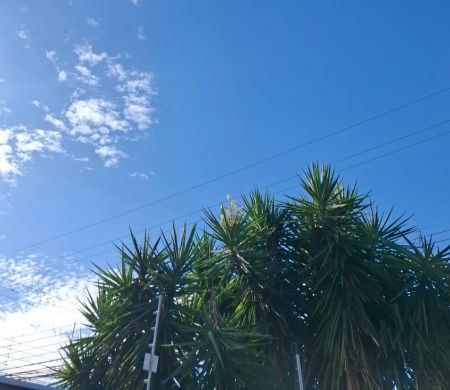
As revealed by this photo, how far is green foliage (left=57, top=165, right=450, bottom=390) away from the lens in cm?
1280

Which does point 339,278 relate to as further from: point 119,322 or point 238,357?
point 119,322

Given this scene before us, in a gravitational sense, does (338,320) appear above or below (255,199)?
below

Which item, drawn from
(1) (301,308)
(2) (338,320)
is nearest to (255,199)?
(1) (301,308)

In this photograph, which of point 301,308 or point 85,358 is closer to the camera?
point 301,308

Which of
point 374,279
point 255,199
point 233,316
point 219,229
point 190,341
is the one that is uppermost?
point 255,199

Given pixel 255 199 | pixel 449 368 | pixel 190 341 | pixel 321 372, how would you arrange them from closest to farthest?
pixel 449 368 → pixel 321 372 → pixel 190 341 → pixel 255 199

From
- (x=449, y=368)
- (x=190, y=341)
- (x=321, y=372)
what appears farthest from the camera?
(x=190, y=341)

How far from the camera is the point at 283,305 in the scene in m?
14.4

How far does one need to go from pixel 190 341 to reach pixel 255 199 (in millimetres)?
4960

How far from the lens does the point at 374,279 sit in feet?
45.4

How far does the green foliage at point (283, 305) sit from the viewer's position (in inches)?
504

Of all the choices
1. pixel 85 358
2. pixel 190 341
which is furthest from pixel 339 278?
Answer: pixel 85 358

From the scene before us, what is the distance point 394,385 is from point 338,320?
2275 mm

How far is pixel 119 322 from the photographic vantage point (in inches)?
579
